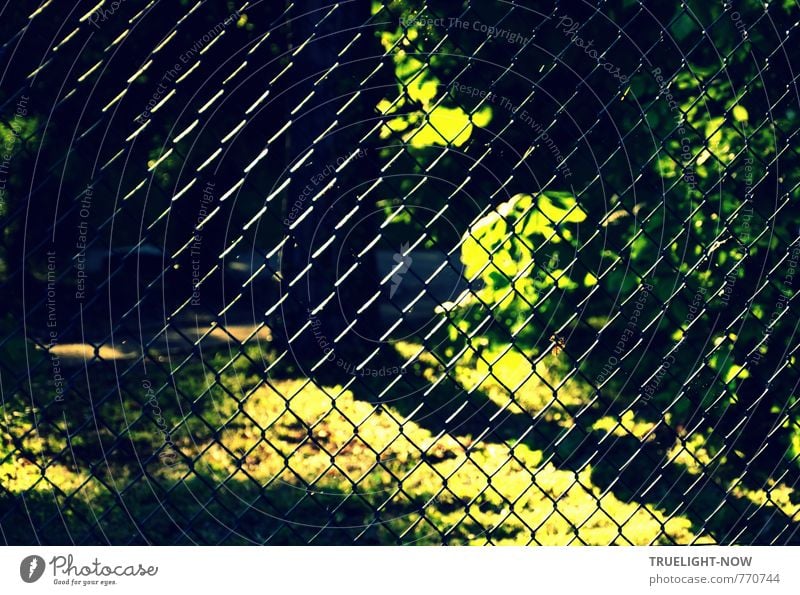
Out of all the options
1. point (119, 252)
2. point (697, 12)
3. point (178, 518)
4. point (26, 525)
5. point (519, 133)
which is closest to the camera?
point (697, 12)

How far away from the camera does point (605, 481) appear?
3629 millimetres

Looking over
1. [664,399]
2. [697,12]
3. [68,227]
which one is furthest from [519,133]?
[68,227]

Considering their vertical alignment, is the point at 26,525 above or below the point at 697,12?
below

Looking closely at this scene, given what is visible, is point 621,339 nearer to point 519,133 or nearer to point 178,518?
point 519,133

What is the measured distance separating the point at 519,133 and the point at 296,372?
3168 millimetres

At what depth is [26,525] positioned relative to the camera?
3463 millimetres

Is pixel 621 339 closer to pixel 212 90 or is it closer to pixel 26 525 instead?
pixel 26 525

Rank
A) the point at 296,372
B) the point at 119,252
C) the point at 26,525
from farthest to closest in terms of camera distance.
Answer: the point at 119,252 < the point at 296,372 < the point at 26,525
